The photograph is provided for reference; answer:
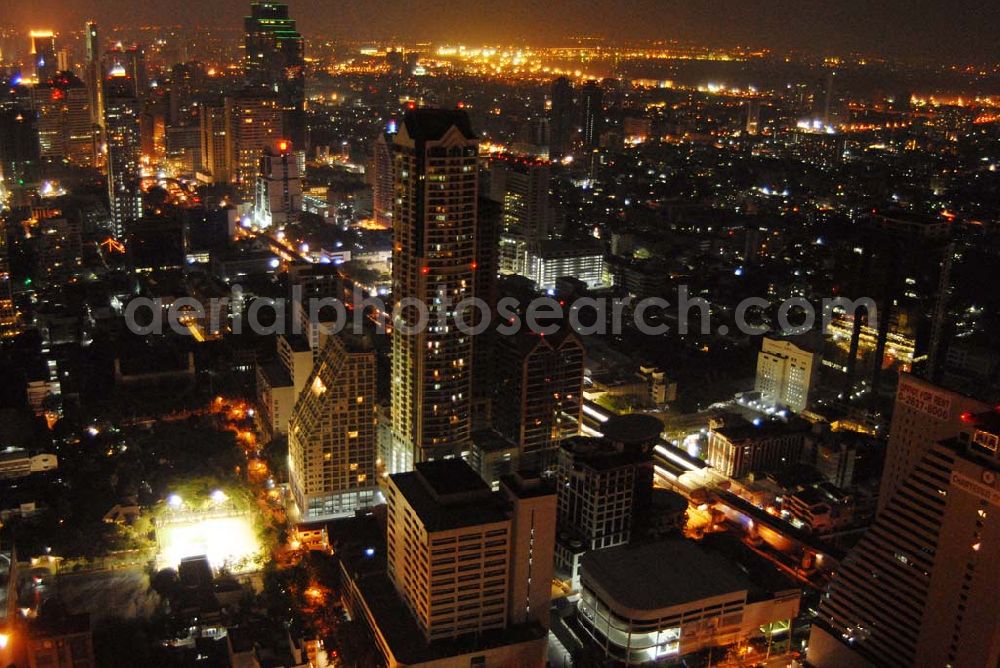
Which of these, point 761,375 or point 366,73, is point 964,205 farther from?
point 366,73

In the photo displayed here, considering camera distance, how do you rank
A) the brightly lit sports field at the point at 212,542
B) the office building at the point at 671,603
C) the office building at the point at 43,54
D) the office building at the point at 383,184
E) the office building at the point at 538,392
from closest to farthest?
the office building at the point at 671,603
the brightly lit sports field at the point at 212,542
the office building at the point at 538,392
the office building at the point at 383,184
the office building at the point at 43,54

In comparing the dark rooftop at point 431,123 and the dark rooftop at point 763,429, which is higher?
the dark rooftop at point 431,123

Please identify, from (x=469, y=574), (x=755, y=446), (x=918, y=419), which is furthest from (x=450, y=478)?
(x=755, y=446)

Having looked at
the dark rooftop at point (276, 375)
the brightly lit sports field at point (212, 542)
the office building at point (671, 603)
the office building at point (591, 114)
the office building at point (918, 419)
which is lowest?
the brightly lit sports field at point (212, 542)

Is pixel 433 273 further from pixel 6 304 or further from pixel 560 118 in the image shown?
pixel 560 118

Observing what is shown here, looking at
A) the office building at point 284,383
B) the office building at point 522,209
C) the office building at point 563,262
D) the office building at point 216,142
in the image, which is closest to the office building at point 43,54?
the office building at point 216,142

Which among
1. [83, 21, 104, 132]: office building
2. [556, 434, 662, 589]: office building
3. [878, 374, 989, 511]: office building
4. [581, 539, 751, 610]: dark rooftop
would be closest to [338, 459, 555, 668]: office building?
[581, 539, 751, 610]: dark rooftop

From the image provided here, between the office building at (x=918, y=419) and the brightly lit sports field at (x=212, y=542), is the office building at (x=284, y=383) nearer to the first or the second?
the brightly lit sports field at (x=212, y=542)
